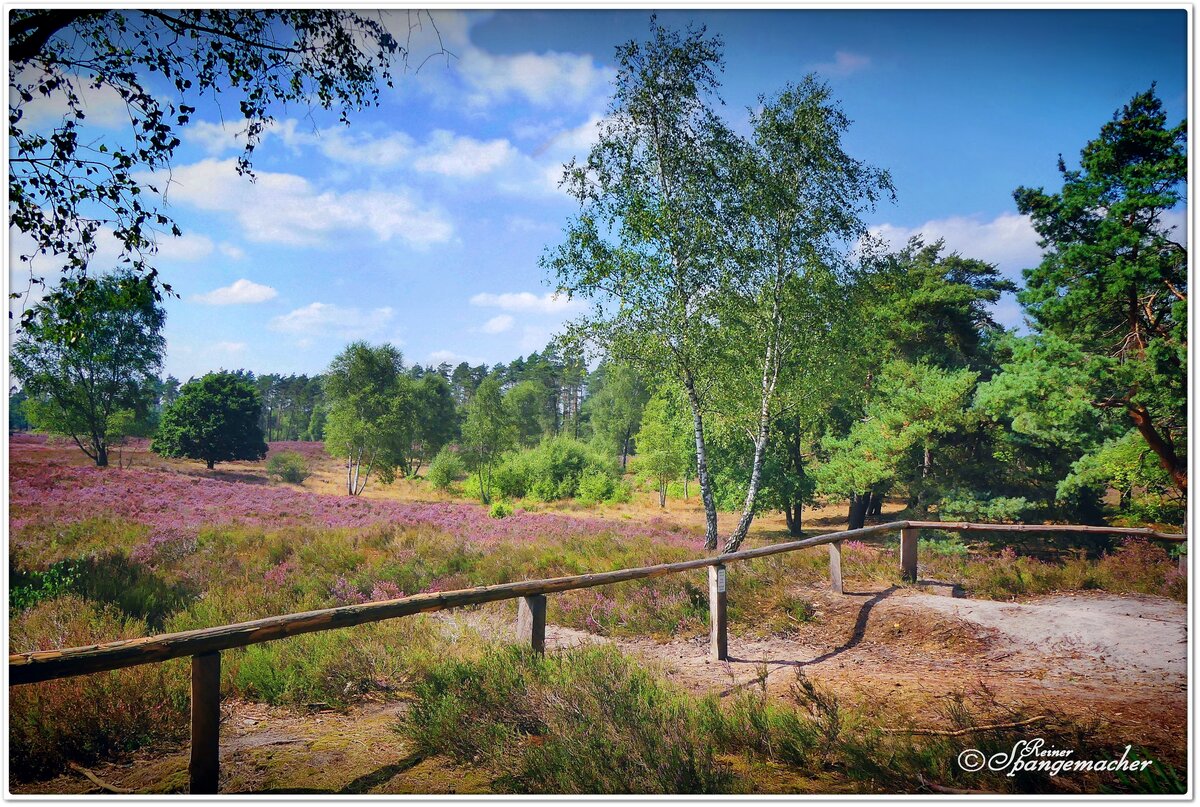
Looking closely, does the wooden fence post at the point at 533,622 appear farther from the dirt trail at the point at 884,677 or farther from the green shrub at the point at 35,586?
the green shrub at the point at 35,586

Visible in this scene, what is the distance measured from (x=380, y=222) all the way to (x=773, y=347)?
9.95 metres

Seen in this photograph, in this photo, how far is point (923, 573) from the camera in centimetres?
1003

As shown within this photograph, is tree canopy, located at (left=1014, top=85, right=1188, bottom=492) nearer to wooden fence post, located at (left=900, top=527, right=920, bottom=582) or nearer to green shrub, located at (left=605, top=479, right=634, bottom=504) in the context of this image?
wooden fence post, located at (left=900, top=527, right=920, bottom=582)

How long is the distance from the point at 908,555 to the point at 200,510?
18303 millimetres

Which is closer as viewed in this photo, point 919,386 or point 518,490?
point 919,386

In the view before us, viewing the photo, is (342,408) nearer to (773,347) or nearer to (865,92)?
(773,347)

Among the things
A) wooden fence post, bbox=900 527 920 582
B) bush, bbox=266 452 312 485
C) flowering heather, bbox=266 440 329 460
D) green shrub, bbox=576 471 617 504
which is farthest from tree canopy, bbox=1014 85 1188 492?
flowering heather, bbox=266 440 329 460

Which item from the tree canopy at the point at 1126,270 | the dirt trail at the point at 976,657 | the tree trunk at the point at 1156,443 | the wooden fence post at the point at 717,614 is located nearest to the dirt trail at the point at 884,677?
the dirt trail at the point at 976,657

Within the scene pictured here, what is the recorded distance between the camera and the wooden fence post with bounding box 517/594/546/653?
16.1ft

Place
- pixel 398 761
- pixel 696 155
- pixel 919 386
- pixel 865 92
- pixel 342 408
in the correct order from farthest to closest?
1. pixel 342 408
2. pixel 919 386
3. pixel 696 155
4. pixel 865 92
5. pixel 398 761

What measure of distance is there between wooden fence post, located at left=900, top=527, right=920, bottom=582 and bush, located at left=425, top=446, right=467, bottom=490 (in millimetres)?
35460

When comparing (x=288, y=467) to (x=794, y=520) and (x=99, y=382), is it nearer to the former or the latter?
(x=99, y=382)

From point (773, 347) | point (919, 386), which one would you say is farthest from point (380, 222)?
point (919, 386)

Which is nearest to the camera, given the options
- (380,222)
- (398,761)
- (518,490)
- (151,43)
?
(398,761)
